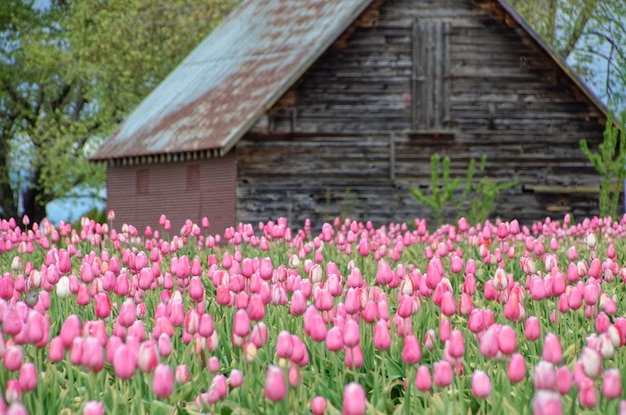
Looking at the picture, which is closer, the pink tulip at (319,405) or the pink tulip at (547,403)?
the pink tulip at (547,403)

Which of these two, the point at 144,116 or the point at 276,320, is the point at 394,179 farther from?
the point at 276,320

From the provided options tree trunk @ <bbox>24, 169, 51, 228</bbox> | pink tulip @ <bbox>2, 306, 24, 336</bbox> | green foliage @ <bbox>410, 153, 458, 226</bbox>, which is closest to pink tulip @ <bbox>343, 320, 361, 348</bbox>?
pink tulip @ <bbox>2, 306, 24, 336</bbox>

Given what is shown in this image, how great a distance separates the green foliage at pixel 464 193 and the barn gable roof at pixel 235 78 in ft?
10.6

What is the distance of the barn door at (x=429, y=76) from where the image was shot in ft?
85.5

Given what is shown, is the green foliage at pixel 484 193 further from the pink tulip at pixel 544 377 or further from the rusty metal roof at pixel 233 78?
the pink tulip at pixel 544 377

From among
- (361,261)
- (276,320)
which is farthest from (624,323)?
(361,261)

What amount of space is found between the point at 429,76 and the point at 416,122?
1.10 metres

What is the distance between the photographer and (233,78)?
27.2 m

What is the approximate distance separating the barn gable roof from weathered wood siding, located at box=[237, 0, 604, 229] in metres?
0.62

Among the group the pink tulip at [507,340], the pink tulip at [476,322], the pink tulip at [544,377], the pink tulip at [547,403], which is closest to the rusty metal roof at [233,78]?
the pink tulip at [476,322]

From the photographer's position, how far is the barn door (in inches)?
1026

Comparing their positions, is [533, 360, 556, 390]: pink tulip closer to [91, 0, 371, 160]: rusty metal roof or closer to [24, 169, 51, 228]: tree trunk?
[91, 0, 371, 160]: rusty metal roof

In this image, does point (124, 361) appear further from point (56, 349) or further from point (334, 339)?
point (334, 339)

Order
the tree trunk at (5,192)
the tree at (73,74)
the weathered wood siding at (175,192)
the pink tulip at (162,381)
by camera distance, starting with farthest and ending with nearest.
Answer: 1. the tree trunk at (5,192)
2. the tree at (73,74)
3. the weathered wood siding at (175,192)
4. the pink tulip at (162,381)
